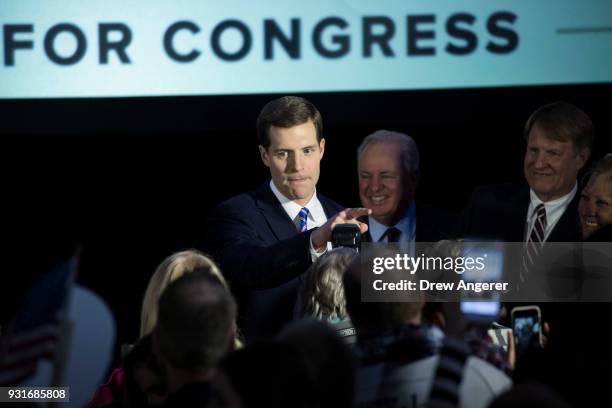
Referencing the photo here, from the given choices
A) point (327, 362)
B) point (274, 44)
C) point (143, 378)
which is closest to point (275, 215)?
point (143, 378)

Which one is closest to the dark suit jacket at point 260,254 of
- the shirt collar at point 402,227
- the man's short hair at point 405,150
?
the shirt collar at point 402,227

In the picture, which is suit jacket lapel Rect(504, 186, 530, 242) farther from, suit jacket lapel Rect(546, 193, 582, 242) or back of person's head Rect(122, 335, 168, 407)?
back of person's head Rect(122, 335, 168, 407)

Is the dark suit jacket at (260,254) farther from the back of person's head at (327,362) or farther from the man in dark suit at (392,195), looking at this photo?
the back of person's head at (327,362)

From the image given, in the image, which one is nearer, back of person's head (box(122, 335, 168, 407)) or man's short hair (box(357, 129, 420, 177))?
back of person's head (box(122, 335, 168, 407))

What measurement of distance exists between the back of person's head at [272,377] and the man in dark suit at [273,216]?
1.63 metres

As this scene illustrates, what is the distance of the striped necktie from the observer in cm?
383

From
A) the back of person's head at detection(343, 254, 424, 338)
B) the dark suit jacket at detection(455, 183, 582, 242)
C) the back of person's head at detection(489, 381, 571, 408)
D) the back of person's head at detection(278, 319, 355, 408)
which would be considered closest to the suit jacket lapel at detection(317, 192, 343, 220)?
the dark suit jacket at detection(455, 183, 582, 242)

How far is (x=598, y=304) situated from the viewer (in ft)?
8.32

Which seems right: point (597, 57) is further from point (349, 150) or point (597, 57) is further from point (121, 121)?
point (121, 121)

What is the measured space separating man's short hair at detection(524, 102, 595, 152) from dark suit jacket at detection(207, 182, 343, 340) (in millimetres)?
808

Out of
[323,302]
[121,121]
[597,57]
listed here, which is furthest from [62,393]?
[597,57]

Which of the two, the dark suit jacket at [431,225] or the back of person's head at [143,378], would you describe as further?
the dark suit jacket at [431,225]

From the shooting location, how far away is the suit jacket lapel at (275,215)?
394 cm

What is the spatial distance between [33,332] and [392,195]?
175 cm
